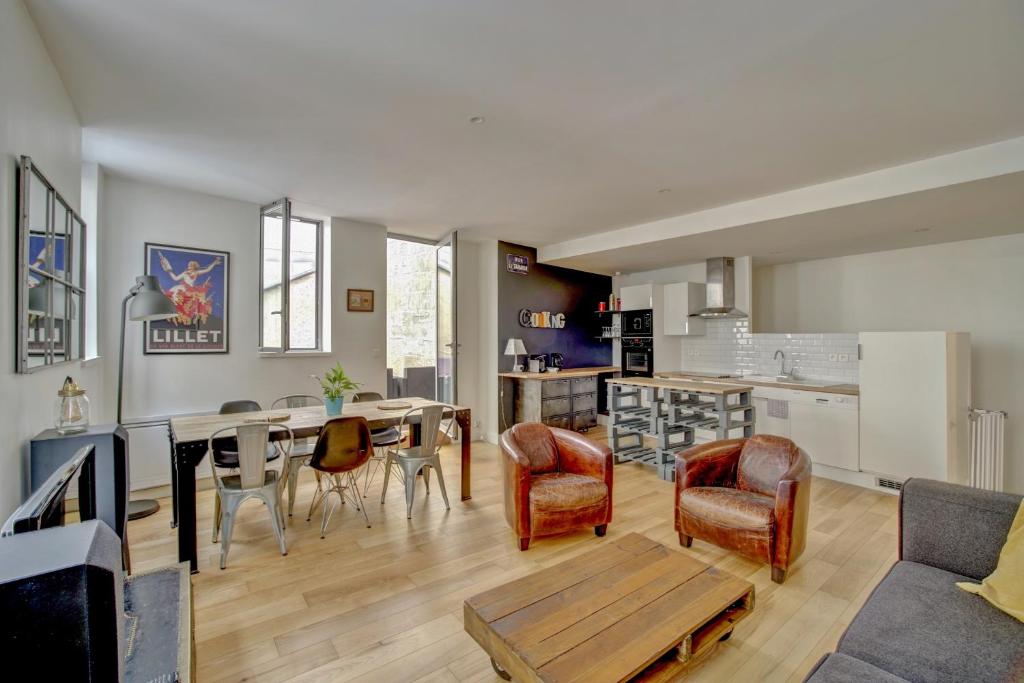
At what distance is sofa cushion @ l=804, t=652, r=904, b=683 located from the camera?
1256 millimetres

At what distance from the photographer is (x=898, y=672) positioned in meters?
1.36

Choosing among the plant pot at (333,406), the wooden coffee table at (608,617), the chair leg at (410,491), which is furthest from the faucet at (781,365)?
the plant pot at (333,406)

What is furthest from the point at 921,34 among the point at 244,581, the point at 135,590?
the point at 244,581

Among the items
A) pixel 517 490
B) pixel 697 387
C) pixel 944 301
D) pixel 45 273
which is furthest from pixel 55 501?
pixel 944 301

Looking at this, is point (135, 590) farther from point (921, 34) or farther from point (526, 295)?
point (526, 295)

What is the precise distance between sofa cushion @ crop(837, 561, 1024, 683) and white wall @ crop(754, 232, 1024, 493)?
12.7ft

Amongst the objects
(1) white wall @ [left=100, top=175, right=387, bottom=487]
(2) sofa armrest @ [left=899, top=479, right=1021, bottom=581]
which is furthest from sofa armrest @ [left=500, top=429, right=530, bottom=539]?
(1) white wall @ [left=100, top=175, right=387, bottom=487]

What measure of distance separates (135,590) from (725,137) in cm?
372

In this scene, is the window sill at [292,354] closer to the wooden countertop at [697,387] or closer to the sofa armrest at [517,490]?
the sofa armrest at [517,490]

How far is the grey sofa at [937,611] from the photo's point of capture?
1335mm

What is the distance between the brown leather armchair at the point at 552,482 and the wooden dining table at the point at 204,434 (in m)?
0.74

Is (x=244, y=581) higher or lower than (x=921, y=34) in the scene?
lower

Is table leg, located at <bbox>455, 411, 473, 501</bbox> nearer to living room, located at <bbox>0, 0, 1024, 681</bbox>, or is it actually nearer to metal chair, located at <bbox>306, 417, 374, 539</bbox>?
living room, located at <bbox>0, 0, 1024, 681</bbox>

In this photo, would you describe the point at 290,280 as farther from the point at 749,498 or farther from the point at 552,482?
the point at 749,498
